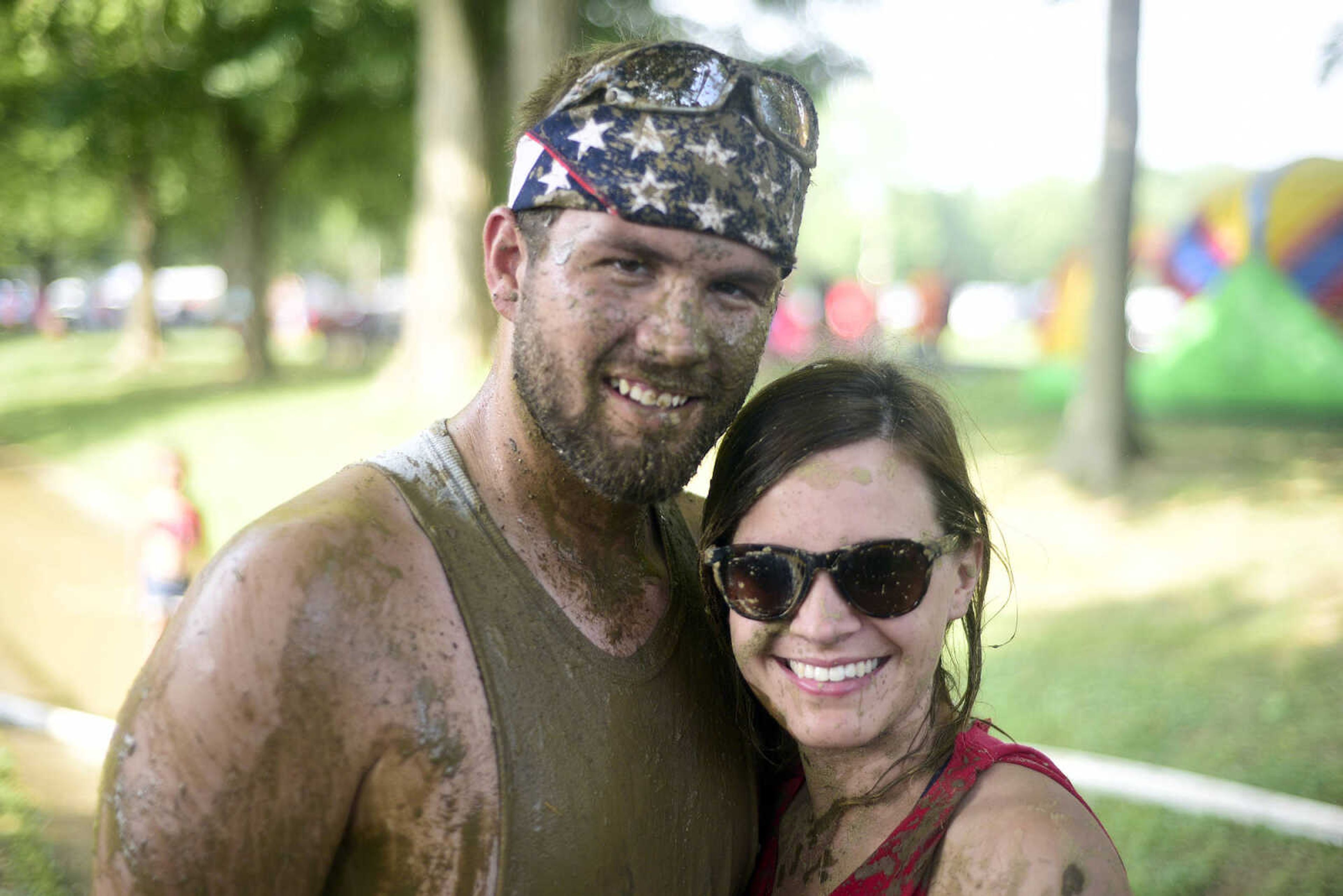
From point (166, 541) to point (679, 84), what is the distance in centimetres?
572

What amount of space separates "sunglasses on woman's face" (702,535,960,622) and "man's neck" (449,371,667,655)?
0.22 m

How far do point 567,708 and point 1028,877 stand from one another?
75 centimetres

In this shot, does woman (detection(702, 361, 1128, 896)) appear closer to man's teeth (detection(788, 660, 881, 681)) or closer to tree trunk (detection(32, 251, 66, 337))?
man's teeth (detection(788, 660, 881, 681))

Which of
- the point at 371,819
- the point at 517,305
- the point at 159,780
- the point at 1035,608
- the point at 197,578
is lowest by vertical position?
the point at 1035,608

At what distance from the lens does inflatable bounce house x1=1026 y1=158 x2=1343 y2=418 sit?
13750mm

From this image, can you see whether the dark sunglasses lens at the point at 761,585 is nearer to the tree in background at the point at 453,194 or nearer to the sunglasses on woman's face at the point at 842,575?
the sunglasses on woman's face at the point at 842,575

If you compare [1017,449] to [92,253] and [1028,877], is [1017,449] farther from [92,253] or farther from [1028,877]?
[92,253]

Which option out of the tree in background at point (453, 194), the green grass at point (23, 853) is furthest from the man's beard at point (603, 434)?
the tree in background at point (453, 194)

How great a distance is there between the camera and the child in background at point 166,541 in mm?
6684

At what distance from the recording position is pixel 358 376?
22.2 metres

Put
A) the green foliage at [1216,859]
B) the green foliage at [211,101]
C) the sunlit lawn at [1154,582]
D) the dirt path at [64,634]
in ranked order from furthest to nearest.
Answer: the green foliage at [211,101] < the dirt path at [64,634] < the sunlit lawn at [1154,582] < the green foliage at [1216,859]

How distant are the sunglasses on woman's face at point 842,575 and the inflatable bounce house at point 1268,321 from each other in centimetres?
1251

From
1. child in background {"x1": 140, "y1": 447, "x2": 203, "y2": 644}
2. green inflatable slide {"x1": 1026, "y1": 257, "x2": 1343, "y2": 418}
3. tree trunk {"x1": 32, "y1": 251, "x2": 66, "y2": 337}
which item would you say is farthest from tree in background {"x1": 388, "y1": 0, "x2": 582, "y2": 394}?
tree trunk {"x1": 32, "y1": 251, "x2": 66, "y2": 337}

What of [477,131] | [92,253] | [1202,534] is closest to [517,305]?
[1202,534]
